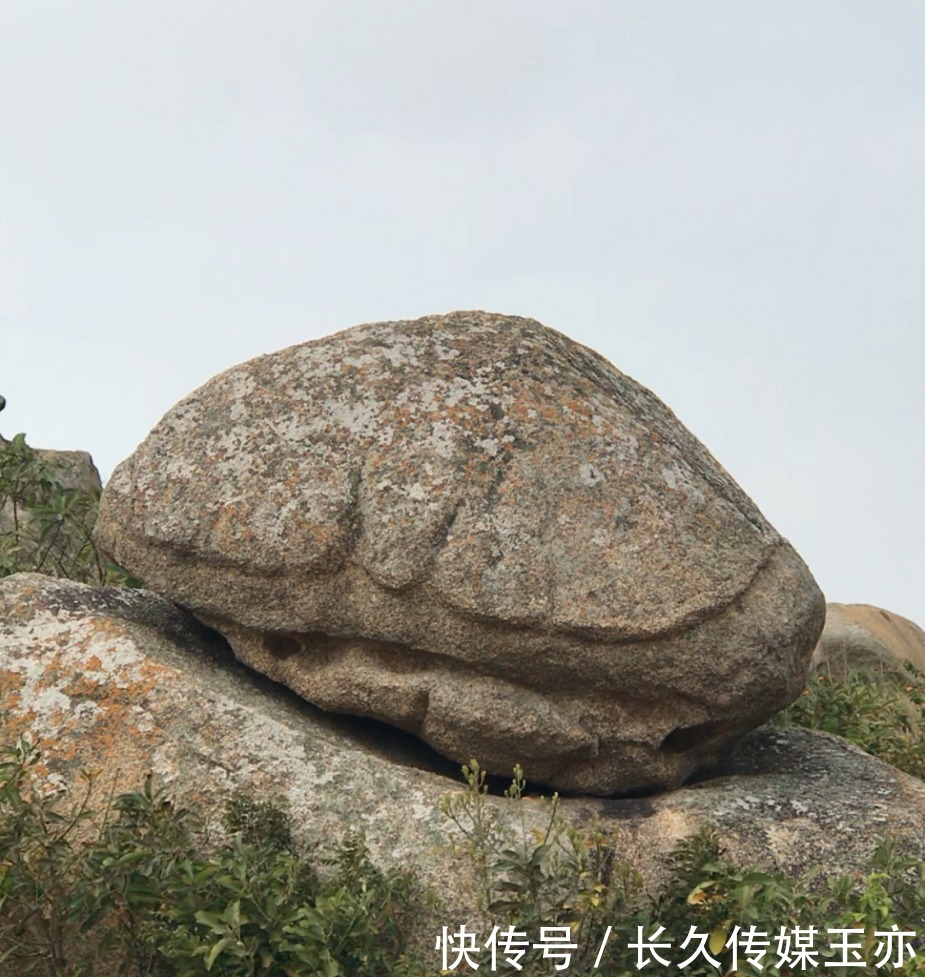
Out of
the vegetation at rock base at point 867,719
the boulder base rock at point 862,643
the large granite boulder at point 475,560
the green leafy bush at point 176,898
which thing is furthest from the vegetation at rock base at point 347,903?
the boulder base rock at point 862,643

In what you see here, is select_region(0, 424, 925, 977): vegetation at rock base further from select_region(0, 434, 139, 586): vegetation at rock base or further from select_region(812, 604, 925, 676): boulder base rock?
select_region(812, 604, 925, 676): boulder base rock

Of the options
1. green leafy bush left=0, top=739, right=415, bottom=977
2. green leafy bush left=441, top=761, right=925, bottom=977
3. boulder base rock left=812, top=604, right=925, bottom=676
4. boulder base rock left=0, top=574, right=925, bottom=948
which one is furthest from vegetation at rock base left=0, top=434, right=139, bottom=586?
boulder base rock left=812, top=604, right=925, bottom=676

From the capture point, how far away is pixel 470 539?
611cm

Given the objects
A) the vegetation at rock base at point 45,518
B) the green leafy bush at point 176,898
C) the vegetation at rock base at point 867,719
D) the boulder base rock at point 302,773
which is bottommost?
the green leafy bush at point 176,898

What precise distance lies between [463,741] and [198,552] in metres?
1.45

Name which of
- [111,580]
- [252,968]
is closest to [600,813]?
[252,968]

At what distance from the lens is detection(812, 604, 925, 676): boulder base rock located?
1424cm

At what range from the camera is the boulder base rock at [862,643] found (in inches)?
561

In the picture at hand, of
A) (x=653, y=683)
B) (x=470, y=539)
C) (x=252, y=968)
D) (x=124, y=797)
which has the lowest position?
(x=252, y=968)

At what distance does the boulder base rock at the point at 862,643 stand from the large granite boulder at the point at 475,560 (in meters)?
7.32

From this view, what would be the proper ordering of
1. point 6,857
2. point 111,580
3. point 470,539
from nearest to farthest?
1. point 6,857
2. point 470,539
3. point 111,580

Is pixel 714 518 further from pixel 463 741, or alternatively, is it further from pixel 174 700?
pixel 174 700

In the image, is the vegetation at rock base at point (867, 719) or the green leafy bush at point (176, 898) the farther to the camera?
the vegetation at rock base at point (867, 719)

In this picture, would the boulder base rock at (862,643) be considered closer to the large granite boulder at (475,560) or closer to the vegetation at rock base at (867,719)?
the vegetation at rock base at (867,719)
